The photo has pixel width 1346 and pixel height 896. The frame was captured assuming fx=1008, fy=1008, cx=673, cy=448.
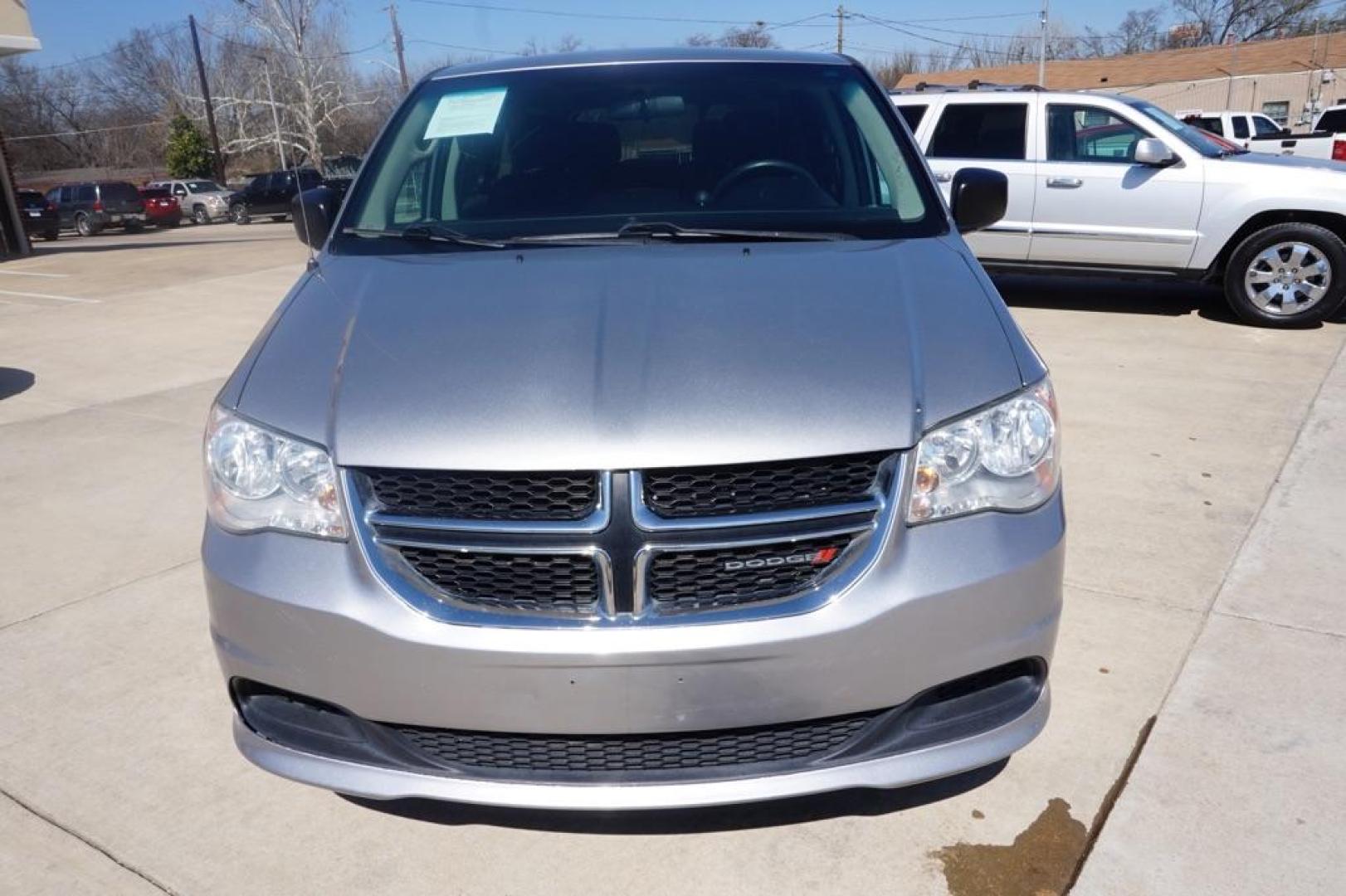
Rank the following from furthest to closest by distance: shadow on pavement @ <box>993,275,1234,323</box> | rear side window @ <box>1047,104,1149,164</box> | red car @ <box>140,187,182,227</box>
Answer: red car @ <box>140,187,182,227</box> < shadow on pavement @ <box>993,275,1234,323</box> < rear side window @ <box>1047,104,1149,164</box>

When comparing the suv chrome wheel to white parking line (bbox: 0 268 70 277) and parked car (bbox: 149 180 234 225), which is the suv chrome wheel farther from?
parked car (bbox: 149 180 234 225)

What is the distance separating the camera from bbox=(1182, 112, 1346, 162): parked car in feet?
57.6

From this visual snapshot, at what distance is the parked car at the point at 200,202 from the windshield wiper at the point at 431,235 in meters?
33.2

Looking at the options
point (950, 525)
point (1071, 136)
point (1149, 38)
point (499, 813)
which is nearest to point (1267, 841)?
point (950, 525)

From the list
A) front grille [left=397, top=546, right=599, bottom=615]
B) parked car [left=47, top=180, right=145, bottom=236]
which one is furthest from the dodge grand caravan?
parked car [left=47, top=180, right=145, bottom=236]

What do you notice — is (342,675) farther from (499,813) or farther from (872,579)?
(872,579)

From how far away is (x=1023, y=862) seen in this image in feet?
7.63

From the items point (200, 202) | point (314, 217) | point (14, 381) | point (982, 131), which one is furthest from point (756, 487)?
point (200, 202)

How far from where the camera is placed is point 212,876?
7.73 feet

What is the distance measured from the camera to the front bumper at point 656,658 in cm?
193

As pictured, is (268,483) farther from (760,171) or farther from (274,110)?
(274,110)

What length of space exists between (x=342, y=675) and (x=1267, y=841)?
213 centimetres

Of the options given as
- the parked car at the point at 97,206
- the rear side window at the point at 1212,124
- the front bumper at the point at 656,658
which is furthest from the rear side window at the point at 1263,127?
the parked car at the point at 97,206

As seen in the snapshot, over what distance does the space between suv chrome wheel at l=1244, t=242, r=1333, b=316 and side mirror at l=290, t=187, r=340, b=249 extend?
23.5ft
